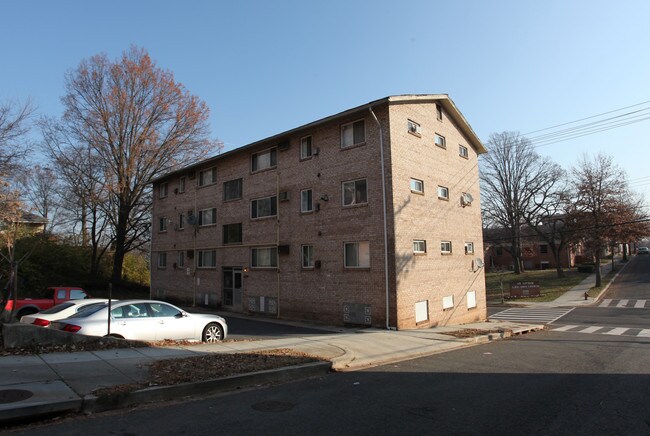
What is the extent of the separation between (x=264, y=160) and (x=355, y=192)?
6.90 metres

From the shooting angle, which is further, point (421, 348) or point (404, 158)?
point (404, 158)

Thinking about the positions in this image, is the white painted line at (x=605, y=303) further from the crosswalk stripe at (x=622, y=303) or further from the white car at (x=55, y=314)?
the white car at (x=55, y=314)

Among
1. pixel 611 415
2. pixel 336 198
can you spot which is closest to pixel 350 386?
pixel 611 415

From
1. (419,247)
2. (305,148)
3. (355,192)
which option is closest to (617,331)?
(419,247)

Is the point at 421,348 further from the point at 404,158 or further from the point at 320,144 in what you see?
the point at 320,144

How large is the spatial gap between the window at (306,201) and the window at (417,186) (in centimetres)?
458

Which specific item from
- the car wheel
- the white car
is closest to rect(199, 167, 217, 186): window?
the white car

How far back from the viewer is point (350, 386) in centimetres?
780

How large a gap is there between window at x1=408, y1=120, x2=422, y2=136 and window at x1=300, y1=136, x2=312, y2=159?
4.74 m

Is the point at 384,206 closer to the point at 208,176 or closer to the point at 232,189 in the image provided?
the point at 232,189

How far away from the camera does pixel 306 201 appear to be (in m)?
20.7

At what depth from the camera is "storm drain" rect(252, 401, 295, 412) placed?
6.21m

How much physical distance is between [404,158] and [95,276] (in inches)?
1113

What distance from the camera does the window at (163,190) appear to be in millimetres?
32156
